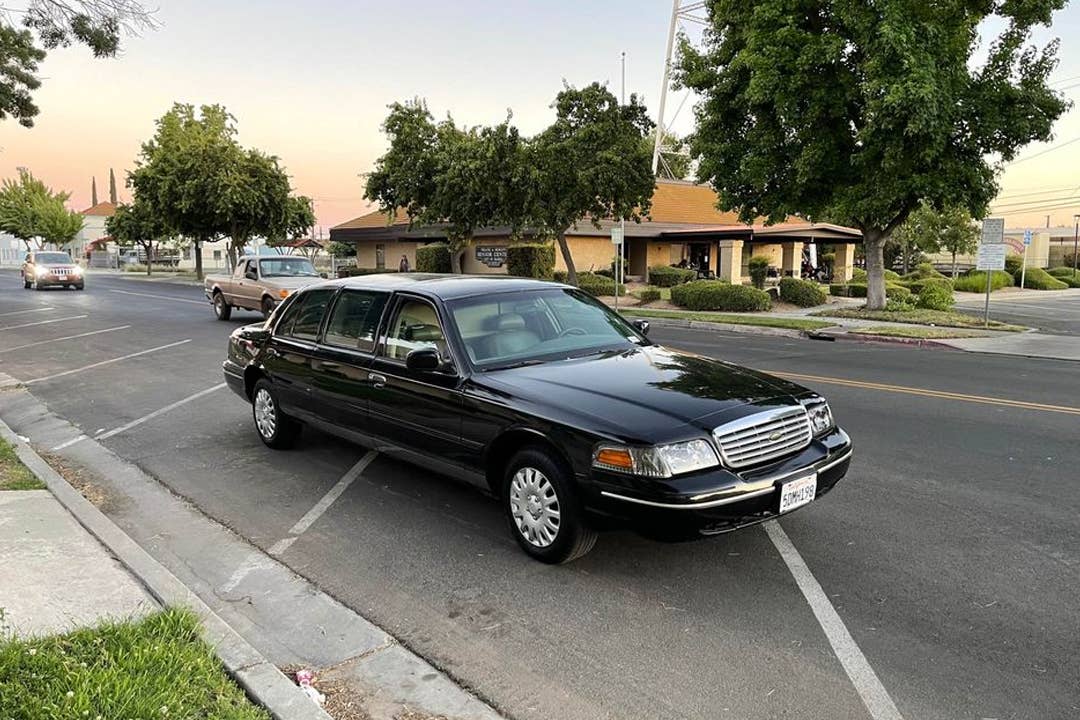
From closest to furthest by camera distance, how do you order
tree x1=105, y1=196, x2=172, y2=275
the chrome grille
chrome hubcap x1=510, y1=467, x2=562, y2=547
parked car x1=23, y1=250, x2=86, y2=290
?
1. the chrome grille
2. chrome hubcap x1=510, y1=467, x2=562, y2=547
3. parked car x1=23, y1=250, x2=86, y2=290
4. tree x1=105, y1=196, x2=172, y2=275

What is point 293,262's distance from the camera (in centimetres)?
1931

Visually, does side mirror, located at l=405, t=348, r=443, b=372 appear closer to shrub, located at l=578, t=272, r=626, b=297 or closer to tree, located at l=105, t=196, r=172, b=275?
shrub, located at l=578, t=272, r=626, b=297

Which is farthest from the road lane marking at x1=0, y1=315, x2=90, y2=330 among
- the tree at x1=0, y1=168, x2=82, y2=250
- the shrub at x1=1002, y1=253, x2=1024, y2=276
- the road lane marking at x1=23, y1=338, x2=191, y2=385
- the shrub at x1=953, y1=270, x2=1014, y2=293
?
the tree at x1=0, y1=168, x2=82, y2=250

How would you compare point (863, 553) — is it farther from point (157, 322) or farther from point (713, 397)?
point (157, 322)

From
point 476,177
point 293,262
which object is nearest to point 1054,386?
point 293,262

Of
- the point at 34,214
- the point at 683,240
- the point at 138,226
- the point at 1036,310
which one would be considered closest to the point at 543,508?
the point at 1036,310

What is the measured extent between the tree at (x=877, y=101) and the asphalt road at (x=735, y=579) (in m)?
12.1

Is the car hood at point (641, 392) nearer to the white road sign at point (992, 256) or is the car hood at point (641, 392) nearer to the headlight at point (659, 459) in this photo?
the headlight at point (659, 459)

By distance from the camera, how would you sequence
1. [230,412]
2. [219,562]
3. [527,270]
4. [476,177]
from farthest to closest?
1. [527,270]
2. [476,177]
3. [230,412]
4. [219,562]

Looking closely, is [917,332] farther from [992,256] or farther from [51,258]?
[51,258]

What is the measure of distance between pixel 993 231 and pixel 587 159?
44.0 ft

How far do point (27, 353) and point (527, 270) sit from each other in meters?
24.4

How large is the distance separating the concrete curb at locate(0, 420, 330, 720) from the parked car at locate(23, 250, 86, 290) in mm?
33545

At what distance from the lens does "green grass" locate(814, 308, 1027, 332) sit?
764 inches
